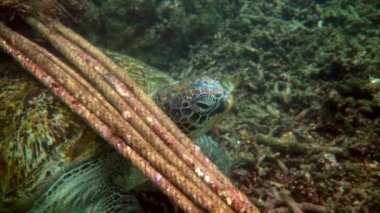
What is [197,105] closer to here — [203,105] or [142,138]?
[203,105]

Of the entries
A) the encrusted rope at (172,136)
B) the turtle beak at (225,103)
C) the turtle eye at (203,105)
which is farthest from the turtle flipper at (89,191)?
the turtle beak at (225,103)

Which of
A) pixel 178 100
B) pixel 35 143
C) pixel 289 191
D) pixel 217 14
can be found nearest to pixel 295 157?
pixel 289 191

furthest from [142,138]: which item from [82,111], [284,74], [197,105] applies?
[284,74]

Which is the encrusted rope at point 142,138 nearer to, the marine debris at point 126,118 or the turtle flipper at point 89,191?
the marine debris at point 126,118

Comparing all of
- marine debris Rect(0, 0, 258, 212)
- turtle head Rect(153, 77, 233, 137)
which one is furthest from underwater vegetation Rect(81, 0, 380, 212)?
marine debris Rect(0, 0, 258, 212)

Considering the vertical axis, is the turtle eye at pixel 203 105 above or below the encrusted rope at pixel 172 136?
below

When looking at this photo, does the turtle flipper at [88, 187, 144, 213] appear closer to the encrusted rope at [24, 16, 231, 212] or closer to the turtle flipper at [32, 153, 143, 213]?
the turtle flipper at [32, 153, 143, 213]
